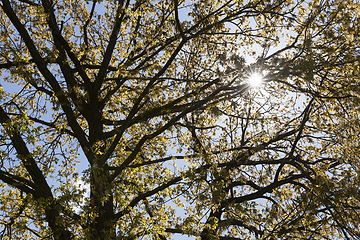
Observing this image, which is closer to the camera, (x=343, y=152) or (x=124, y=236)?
(x=343, y=152)

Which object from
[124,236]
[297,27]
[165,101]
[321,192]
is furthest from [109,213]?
[297,27]

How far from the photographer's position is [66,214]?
242 inches

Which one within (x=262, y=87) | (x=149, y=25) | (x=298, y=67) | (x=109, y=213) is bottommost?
(x=109, y=213)

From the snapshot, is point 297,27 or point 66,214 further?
point 297,27

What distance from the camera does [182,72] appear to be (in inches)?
433

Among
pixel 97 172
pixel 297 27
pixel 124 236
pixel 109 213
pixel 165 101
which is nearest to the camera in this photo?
pixel 97 172

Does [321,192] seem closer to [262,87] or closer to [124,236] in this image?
[262,87]

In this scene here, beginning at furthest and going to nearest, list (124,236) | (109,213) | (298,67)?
(109,213) → (124,236) → (298,67)

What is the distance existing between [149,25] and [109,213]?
6.68m

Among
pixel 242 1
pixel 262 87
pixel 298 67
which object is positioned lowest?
pixel 298 67

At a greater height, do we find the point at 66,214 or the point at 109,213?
the point at 109,213

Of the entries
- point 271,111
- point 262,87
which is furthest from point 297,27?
point 271,111

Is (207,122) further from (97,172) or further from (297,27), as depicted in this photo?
(97,172)

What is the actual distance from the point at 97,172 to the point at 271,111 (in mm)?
7529
